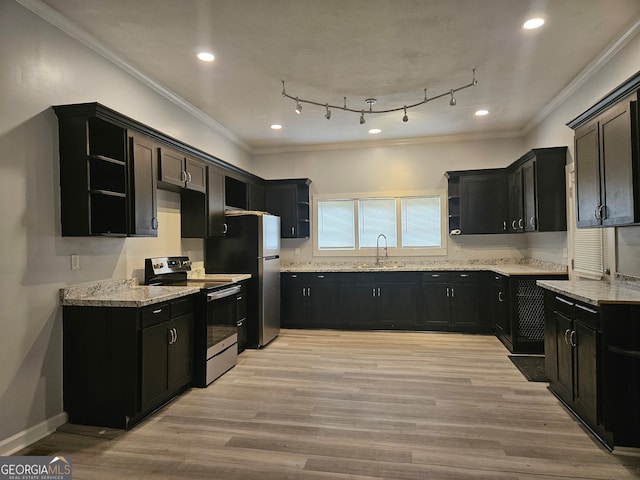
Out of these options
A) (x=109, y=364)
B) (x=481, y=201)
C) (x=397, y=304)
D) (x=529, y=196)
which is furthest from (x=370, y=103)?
(x=109, y=364)

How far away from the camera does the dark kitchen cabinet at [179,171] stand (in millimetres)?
3508

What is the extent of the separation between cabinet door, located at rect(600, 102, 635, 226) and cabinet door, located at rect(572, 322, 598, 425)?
81 cm

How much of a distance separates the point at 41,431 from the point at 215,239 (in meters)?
2.63

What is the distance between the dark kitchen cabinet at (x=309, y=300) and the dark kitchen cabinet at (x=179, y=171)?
7.09 feet

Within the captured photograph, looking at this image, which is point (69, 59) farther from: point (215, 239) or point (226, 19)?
point (215, 239)

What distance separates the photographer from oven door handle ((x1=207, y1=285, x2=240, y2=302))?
11.8 ft

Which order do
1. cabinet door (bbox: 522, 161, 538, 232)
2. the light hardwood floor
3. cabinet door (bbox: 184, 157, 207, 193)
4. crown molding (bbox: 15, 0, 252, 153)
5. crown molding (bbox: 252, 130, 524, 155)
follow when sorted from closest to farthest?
1. the light hardwood floor
2. crown molding (bbox: 15, 0, 252, 153)
3. cabinet door (bbox: 184, 157, 207, 193)
4. cabinet door (bbox: 522, 161, 538, 232)
5. crown molding (bbox: 252, 130, 524, 155)

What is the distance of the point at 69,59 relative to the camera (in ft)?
9.47

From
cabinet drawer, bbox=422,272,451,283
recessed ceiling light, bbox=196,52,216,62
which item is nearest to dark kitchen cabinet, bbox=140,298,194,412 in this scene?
recessed ceiling light, bbox=196,52,216,62

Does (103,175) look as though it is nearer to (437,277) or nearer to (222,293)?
(222,293)

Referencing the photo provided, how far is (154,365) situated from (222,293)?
105cm

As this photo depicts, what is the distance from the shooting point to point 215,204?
4492mm

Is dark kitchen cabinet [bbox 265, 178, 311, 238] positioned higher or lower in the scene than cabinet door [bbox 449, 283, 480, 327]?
higher

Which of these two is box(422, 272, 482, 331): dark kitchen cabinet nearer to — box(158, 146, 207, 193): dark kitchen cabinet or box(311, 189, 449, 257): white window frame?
box(311, 189, 449, 257): white window frame
